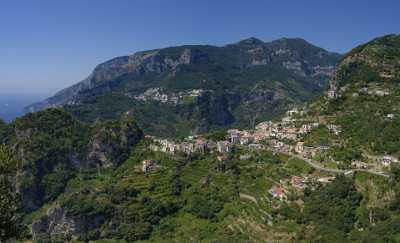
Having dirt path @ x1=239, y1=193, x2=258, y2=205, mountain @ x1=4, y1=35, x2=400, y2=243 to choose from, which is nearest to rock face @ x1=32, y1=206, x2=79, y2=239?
mountain @ x1=4, y1=35, x2=400, y2=243

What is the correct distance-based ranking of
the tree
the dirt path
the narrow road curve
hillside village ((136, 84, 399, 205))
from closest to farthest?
the tree
the narrow road curve
the dirt path
hillside village ((136, 84, 399, 205))

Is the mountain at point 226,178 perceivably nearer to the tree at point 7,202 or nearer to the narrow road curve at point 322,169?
the narrow road curve at point 322,169

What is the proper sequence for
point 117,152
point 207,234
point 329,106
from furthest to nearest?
point 329,106 → point 117,152 → point 207,234

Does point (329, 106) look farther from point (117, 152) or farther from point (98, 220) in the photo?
point (98, 220)

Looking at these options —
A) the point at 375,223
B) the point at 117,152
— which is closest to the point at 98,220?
the point at 117,152

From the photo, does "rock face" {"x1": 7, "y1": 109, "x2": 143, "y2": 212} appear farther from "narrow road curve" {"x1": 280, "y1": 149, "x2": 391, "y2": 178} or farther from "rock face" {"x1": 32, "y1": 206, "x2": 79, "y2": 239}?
"narrow road curve" {"x1": 280, "y1": 149, "x2": 391, "y2": 178}

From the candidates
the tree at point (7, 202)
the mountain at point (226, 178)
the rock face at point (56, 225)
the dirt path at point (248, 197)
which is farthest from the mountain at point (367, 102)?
the tree at point (7, 202)

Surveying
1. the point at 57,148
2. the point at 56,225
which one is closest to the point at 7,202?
the point at 56,225

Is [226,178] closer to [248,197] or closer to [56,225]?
[248,197]

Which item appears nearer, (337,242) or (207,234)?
(337,242)
